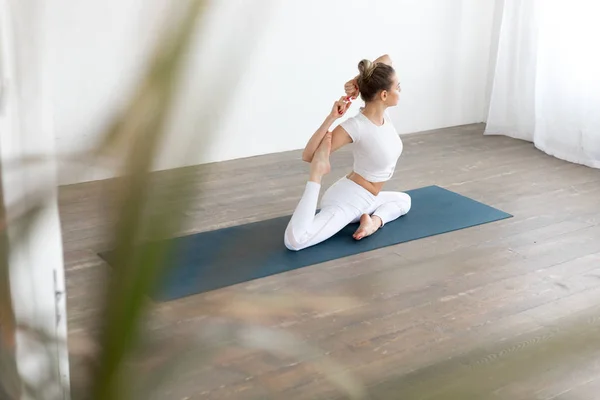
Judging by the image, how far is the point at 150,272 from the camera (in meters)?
0.21

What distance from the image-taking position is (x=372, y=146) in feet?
10.4

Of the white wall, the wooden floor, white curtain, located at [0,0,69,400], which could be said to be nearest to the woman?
the wooden floor

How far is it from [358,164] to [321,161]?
0.80 ft

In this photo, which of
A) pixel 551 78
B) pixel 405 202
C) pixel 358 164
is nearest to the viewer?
pixel 358 164

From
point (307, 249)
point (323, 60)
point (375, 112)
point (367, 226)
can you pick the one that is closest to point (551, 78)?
point (323, 60)

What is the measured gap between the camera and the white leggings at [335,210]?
3002mm

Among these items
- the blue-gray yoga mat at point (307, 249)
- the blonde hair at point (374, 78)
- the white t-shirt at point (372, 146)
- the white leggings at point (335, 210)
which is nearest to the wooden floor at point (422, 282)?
the blue-gray yoga mat at point (307, 249)

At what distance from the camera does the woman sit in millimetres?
3023

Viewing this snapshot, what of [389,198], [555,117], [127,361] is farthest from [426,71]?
[127,361]

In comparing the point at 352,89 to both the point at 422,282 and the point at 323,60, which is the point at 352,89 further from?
the point at 323,60

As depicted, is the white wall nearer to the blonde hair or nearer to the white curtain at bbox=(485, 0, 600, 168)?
the white curtain at bbox=(485, 0, 600, 168)

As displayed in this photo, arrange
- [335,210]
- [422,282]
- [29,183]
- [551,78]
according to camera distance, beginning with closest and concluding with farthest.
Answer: [29,183]
[422,282]
[335,210]
[551,78]

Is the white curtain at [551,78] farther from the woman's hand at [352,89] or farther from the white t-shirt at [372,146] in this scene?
the woman's hand at [352,89]

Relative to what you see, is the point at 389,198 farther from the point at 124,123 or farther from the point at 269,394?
the point at 124,123
